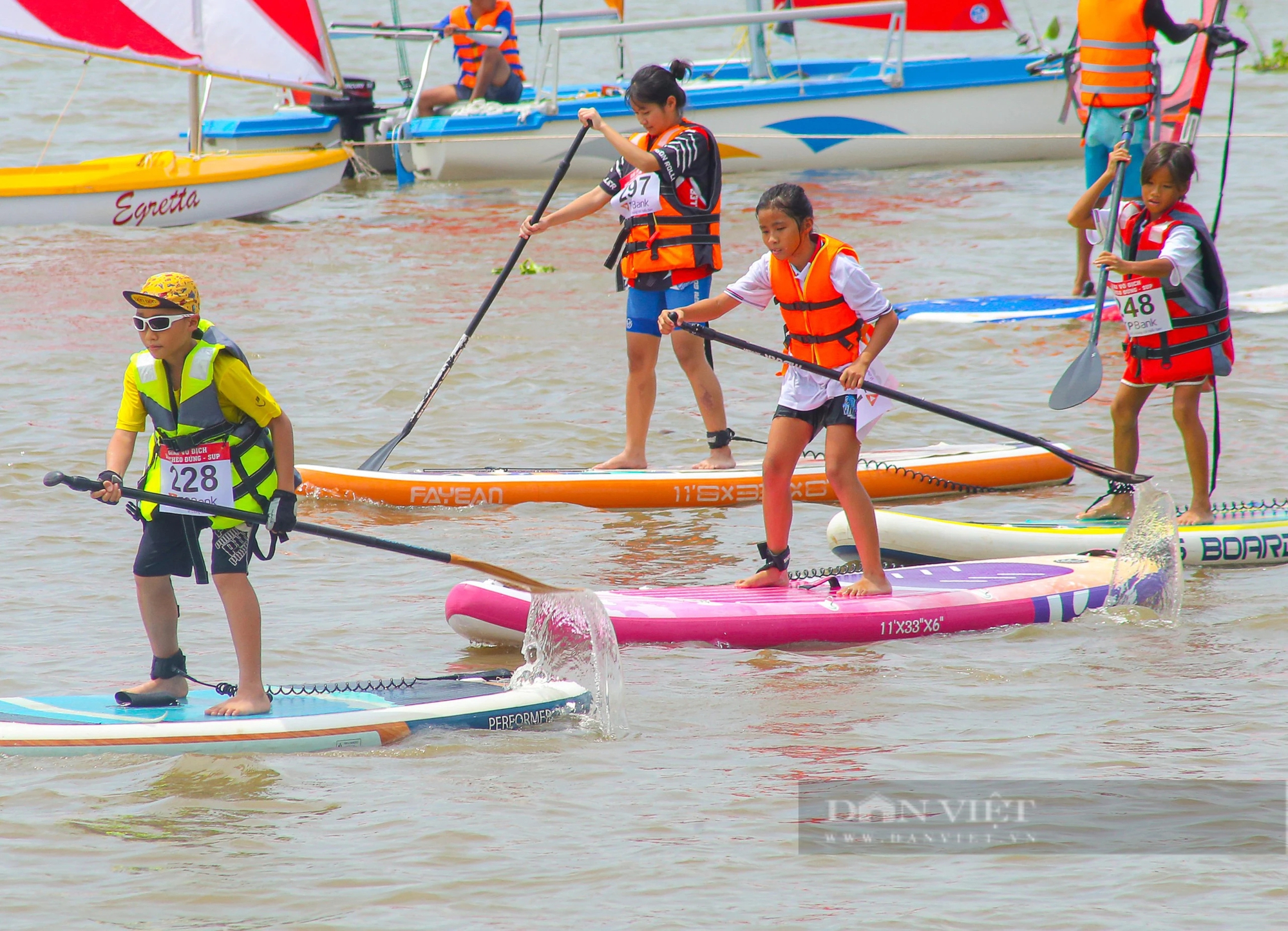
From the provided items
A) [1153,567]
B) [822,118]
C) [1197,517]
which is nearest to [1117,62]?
[1197,517]

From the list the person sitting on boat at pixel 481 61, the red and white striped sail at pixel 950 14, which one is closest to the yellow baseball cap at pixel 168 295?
the person sitting on boat at pixel 481 61

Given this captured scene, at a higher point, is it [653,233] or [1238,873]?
[653,233]

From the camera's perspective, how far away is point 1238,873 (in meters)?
3.53

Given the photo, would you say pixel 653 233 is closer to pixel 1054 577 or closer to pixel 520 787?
pixel 1054 577

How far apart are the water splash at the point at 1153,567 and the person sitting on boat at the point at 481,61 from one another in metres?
11.3

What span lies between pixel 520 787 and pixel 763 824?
0.70m

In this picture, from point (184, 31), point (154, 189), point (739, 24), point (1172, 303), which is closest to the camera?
point (1172, 303)

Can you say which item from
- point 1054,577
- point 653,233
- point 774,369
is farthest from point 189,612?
point 774,369

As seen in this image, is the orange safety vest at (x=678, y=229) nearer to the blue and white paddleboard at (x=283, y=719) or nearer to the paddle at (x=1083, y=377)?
the paddle at (x=1083, y=377)

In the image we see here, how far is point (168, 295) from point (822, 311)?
2.23m

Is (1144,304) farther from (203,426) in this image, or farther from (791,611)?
(203,426)

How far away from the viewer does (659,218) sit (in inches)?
264

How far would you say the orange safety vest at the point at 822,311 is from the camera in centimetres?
512

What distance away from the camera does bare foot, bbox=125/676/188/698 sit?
174 inches
